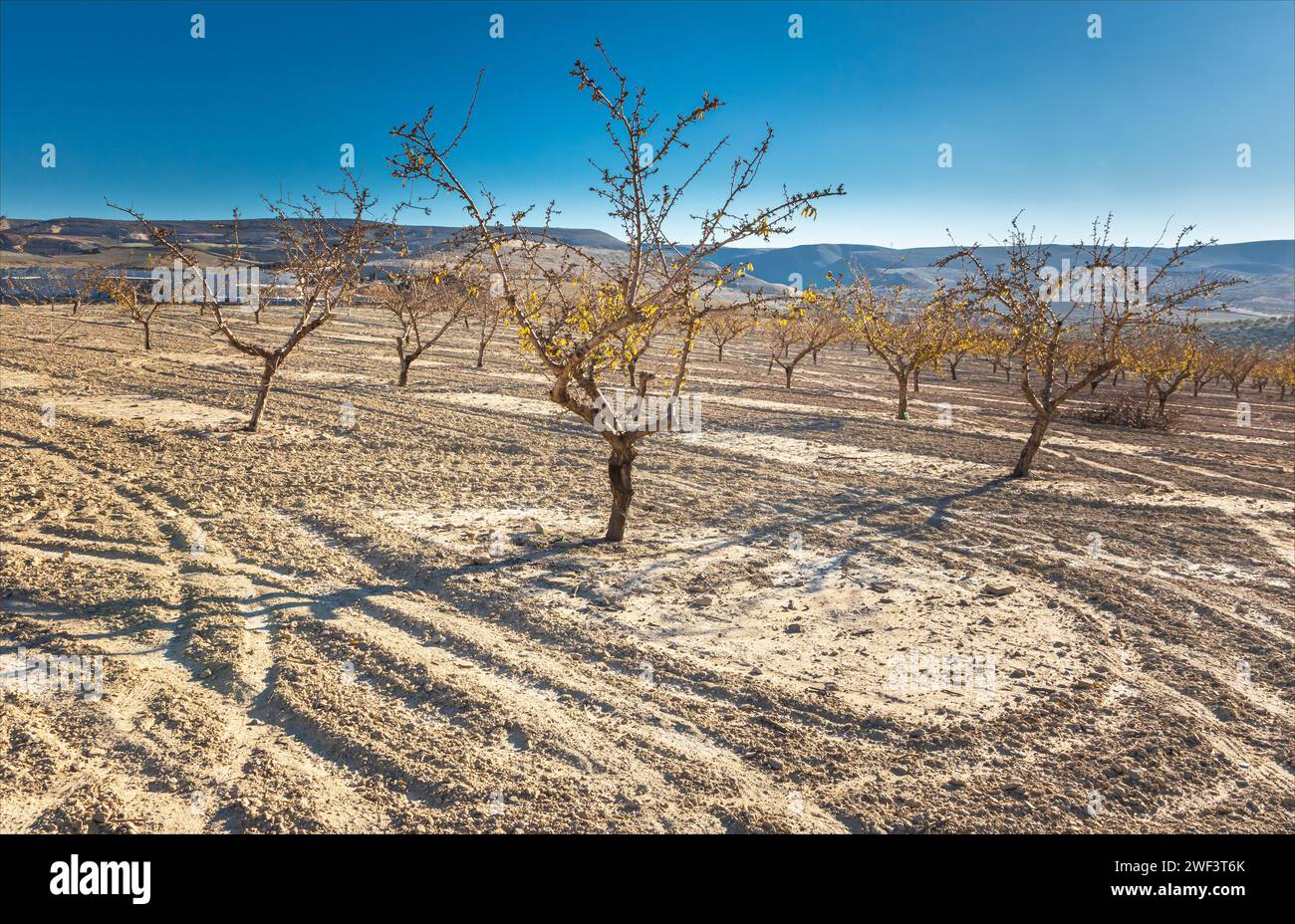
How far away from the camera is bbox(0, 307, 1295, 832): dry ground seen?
4281 mm

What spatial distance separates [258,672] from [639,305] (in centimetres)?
481

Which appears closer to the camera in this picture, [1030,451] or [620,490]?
[620,490]

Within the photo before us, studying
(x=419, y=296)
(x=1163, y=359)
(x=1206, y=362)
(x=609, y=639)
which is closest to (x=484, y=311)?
(x=419, y=296)

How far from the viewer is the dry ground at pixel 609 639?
4.28 metres

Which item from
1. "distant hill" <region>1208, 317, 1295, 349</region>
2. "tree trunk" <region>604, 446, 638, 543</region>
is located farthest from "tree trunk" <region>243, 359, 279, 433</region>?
"distant hill" <region>1208, 317, 1295, 349</region>

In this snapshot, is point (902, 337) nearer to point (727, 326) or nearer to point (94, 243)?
point (727, 326)

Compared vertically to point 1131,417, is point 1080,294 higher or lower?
higher

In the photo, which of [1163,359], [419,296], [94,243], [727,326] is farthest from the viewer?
[94,243]

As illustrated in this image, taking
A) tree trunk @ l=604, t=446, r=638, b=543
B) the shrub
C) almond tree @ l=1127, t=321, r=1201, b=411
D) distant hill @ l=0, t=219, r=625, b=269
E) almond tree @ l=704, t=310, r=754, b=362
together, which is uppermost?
distant hill @ l=0, t=219, r=625, b=269

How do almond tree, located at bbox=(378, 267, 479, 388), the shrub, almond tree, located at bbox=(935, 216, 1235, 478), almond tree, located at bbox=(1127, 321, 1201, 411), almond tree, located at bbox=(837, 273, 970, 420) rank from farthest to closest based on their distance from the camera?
almond tree, located at bbox=(1127, 321, 1201, 411) < the shrub < almond tree, located at bbox=(837, 273, 970, 420) < almond tree, located at bbox=(935, 216, 1235, 478) < almond tree, located at bbox=(378, 267, 479, 388)

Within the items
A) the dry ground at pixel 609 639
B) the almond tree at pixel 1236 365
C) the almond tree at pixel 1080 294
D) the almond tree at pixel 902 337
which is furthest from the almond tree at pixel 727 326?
the almond tree at pixel 1236 365

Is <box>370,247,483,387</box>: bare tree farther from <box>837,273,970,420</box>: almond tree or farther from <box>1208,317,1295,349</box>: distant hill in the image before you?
<box>1208,317,1295,349</box>: distant hill

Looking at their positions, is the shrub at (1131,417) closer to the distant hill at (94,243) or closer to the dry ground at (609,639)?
the dry ground at (609,639)

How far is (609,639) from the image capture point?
20.7 feet
